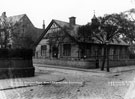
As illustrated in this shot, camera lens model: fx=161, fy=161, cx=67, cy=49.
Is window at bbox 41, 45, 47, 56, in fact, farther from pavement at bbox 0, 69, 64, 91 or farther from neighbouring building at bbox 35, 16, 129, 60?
pavement at bbox 0, 69, 64, 91

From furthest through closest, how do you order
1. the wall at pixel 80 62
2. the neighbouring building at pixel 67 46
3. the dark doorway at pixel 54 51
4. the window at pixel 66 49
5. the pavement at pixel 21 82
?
the dark doorway at pixel 54 51
the window at pixel 66 49
the neighbouring building at pixel 67 46
the wall at pixel 80 62
the pavement at pixel 21 82

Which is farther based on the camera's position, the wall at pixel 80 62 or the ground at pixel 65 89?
the wall at pixel 80 62

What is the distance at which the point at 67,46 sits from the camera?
2725 cm

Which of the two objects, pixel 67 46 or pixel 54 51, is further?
pixel 54 51

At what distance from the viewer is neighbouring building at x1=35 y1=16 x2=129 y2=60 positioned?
24984 mm

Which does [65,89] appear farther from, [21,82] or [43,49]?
[43,49]

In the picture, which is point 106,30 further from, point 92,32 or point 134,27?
point 134,27

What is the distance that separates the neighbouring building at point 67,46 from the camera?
2498 cm

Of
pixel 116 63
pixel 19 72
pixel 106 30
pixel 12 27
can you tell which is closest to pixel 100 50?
pixel 116 63

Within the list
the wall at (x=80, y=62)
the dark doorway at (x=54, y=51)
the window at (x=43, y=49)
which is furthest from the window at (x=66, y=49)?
the window at (x=43, y=49)

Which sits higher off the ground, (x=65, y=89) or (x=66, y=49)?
(x=66, y=49)

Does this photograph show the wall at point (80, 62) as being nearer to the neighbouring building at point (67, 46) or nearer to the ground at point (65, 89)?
the neighbouring building at point (67, 46)

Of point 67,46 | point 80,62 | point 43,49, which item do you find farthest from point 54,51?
point 80,62

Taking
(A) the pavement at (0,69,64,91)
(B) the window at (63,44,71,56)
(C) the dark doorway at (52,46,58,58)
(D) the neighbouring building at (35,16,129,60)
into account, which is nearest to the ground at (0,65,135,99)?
(A) the pavement at (0,69,64,91)
